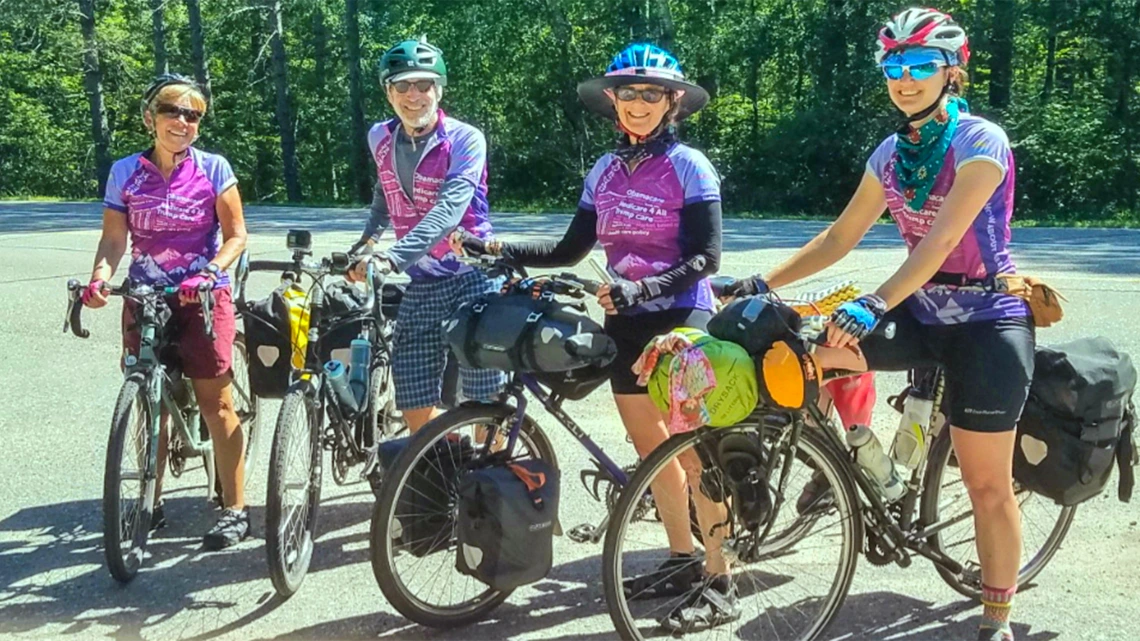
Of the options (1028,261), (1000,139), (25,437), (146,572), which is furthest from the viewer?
(1028,261)

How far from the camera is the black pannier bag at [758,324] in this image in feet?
12.2

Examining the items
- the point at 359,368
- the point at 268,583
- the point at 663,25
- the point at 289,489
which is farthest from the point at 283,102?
the point at 289,489

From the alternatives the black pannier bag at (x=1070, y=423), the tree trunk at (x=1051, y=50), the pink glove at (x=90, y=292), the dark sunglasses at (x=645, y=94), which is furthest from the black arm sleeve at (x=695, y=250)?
the tree trunk at (x=1051, y=50)

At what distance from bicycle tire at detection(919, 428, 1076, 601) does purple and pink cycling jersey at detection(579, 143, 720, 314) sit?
89cm

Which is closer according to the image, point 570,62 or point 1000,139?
point 1000,139

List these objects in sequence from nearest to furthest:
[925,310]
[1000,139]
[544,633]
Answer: [1000,139] → [925,310] → [544,633]

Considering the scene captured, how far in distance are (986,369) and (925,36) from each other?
3.23 ft

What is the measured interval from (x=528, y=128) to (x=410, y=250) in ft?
97.2

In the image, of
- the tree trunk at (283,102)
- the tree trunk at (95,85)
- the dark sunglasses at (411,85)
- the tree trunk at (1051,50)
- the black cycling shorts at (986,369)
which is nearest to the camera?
the black cycling shorts at (986,369)

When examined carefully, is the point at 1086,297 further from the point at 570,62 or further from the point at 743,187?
the point at 570,62

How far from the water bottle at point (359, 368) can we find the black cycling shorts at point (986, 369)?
2226mm

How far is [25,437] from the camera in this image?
283 inches

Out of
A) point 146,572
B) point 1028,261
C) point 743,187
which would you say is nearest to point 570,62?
point 743,187

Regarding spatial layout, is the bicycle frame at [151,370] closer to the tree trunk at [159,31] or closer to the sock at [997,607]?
the sock at [997,607]
